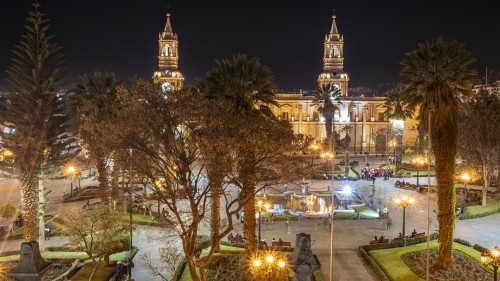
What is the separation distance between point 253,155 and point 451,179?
9.66 metres

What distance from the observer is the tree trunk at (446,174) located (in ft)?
65.4

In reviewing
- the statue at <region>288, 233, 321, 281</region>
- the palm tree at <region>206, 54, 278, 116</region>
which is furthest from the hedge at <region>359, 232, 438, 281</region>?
the statue at <region>288, 233, 321, 281</region>

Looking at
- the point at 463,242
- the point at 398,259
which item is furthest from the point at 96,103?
the point at 463,242

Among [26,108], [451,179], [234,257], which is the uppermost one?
[26,108]

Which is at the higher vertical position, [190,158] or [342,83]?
[342,83]

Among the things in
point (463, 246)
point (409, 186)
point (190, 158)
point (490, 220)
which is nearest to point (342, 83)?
point (409, 186)

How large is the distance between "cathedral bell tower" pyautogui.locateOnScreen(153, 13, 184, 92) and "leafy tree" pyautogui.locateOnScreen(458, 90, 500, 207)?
1780 inches

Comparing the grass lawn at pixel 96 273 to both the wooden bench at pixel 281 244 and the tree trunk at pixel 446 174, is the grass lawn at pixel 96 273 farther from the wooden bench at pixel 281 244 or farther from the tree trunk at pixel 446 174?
the tree trunk at pixel 446 174

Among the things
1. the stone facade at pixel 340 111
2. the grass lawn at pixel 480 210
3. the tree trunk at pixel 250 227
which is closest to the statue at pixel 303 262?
the tree trunk at pixel 250 227

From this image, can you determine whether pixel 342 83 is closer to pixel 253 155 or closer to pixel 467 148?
pixel 467 148

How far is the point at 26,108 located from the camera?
2489cm

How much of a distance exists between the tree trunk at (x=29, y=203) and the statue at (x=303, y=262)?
19497 mm

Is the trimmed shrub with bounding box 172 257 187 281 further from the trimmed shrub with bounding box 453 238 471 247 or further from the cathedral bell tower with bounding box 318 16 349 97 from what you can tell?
the cathedral bell tower with bounding box 318 16 349 97

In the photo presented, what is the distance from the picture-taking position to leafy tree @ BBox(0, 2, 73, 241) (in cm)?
2431
